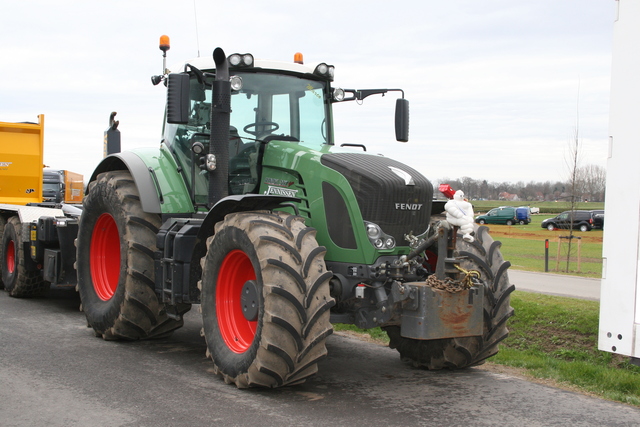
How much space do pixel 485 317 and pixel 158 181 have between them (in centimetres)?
399

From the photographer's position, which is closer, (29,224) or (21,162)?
(29,224)

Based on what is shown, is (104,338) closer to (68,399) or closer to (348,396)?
(68,399)

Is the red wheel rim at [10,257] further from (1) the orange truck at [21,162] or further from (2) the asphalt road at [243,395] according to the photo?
(2) the asphalt road at [243,395]

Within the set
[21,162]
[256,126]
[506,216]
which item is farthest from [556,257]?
[506,216]

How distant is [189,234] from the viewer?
7227 mm

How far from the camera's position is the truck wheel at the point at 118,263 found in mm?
7754

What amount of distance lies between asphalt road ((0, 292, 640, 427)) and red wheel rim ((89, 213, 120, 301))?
1.10 metres

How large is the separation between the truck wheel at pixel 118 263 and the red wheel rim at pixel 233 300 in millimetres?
1451

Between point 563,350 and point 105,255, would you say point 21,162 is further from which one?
point 563,350

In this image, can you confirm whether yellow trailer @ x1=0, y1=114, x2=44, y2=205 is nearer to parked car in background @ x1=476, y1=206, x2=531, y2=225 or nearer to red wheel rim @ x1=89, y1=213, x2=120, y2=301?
red wheel rim @ x1=89, y1=213, x2=120, y2=301

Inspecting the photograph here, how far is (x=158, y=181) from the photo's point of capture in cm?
807

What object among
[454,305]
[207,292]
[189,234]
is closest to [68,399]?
[207,292]

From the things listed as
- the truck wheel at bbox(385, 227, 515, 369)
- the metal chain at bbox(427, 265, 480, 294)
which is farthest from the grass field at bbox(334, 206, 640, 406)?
the metal chain at bbox(427, 265, 480, 294)

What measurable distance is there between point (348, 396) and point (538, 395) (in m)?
1.75
